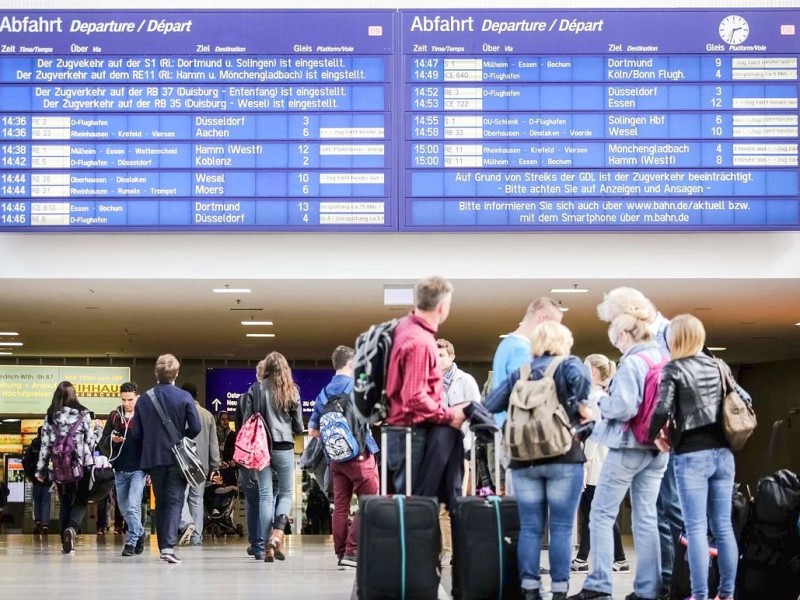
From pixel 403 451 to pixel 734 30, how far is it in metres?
6.26

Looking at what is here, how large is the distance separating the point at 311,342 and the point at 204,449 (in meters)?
6.70

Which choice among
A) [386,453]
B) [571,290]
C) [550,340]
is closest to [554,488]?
[550,340]

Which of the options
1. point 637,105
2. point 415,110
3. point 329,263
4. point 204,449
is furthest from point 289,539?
point 637,105

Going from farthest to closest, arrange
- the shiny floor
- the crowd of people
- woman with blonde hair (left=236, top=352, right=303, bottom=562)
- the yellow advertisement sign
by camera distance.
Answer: the yellow advertisement sign < woman with blonde hair (left=236, top=352, right=303, bottom=562) < the shiny floor < the crowd of people

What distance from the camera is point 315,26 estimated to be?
10.5 m

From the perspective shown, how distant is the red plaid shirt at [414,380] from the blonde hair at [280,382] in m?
3.68

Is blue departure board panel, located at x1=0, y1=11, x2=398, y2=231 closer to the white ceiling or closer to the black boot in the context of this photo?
the white ceiling

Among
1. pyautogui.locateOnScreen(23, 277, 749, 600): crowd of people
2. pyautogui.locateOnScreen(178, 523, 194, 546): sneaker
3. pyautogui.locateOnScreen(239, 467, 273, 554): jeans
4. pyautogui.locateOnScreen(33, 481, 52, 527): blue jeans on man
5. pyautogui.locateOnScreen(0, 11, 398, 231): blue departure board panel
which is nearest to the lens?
pyautogui.locateOnScreen(23, 277, 749, 600): crowd of people

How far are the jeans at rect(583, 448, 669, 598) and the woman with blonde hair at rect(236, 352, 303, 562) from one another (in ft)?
13.0

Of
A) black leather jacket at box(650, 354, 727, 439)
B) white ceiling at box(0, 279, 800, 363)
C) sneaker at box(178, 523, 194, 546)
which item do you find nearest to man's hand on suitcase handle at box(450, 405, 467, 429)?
black leather jacket at box(650, 354, 727, 439)

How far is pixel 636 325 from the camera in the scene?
6.48 m

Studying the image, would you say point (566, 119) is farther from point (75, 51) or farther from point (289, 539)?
point (289, 539)

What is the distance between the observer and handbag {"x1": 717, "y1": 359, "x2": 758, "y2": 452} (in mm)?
6121

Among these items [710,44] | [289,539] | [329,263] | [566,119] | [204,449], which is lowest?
[289,539]
